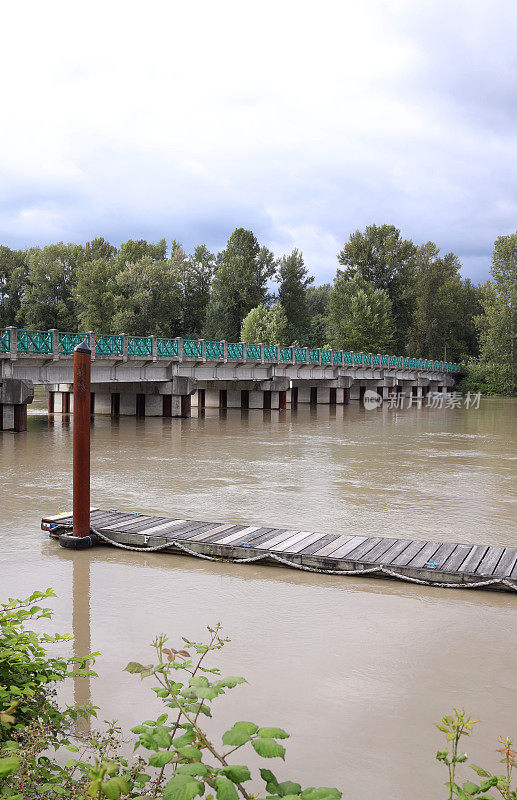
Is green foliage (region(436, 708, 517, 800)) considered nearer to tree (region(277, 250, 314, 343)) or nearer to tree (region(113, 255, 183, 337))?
tree (region(113, 255, 183, 337))

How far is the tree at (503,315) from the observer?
252ft

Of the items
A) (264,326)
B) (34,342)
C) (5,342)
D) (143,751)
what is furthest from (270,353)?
(143,751)

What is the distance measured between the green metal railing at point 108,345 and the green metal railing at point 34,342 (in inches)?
126

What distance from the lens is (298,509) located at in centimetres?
1326

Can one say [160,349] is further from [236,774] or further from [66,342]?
[236,774]

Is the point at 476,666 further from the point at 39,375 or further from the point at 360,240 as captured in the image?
the point at 360,240

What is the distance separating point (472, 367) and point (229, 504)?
250ft

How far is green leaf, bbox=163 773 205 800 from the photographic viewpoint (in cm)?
277

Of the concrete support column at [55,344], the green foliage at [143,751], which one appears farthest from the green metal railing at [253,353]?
the green foliage at [143,751]

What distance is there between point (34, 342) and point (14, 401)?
234cm

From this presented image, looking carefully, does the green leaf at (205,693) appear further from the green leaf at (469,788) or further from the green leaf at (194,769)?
the green leaf at (469,788)

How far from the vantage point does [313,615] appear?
7.43 m

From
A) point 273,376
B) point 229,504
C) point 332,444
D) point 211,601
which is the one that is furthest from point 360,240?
point 211,601

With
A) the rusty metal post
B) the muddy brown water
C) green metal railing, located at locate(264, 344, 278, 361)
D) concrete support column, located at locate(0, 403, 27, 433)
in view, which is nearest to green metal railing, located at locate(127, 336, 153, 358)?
concrete support column, located at locate(0, 403, 27, 433)
